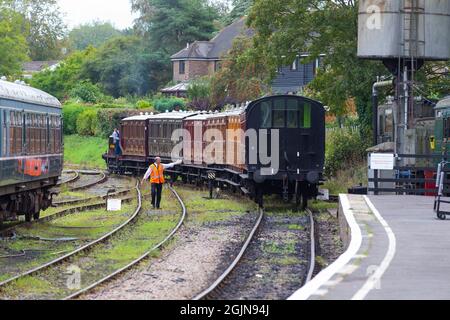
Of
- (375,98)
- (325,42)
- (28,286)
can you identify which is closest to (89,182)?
(325,42)

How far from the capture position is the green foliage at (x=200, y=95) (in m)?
73.6

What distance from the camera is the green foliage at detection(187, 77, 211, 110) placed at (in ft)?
241

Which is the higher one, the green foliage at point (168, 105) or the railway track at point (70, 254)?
the green foliage at point (168, 105)

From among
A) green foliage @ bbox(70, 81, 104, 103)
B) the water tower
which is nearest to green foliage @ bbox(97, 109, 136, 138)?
green foliage @ bbox(70, 81, 104, 103)

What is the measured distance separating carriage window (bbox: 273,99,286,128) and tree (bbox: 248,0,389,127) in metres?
7.02

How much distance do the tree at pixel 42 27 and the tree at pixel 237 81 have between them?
63971 mm

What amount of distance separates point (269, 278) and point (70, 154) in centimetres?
5100

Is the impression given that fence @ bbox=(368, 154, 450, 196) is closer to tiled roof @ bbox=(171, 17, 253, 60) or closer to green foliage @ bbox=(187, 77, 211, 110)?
green foliage @ bbox=(187, 77, 211, 110)

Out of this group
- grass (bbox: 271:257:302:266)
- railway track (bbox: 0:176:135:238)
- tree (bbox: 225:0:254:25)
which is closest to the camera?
grass (bbox: 271:257:302:266)

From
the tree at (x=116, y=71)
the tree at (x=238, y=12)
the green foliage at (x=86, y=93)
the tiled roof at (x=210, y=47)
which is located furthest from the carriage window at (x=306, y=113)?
the tree at (x=238, y=12)

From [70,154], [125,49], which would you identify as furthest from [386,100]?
[125,49]

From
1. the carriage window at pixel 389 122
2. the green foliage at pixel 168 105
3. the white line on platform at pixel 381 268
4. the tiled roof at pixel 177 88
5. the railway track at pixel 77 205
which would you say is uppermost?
the tiled roof at pixel 177 88

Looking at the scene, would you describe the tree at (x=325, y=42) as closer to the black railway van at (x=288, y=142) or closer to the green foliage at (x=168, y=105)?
the black railway van at (x=288, y=142)

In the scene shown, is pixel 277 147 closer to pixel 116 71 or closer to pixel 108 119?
pixel 108 119
